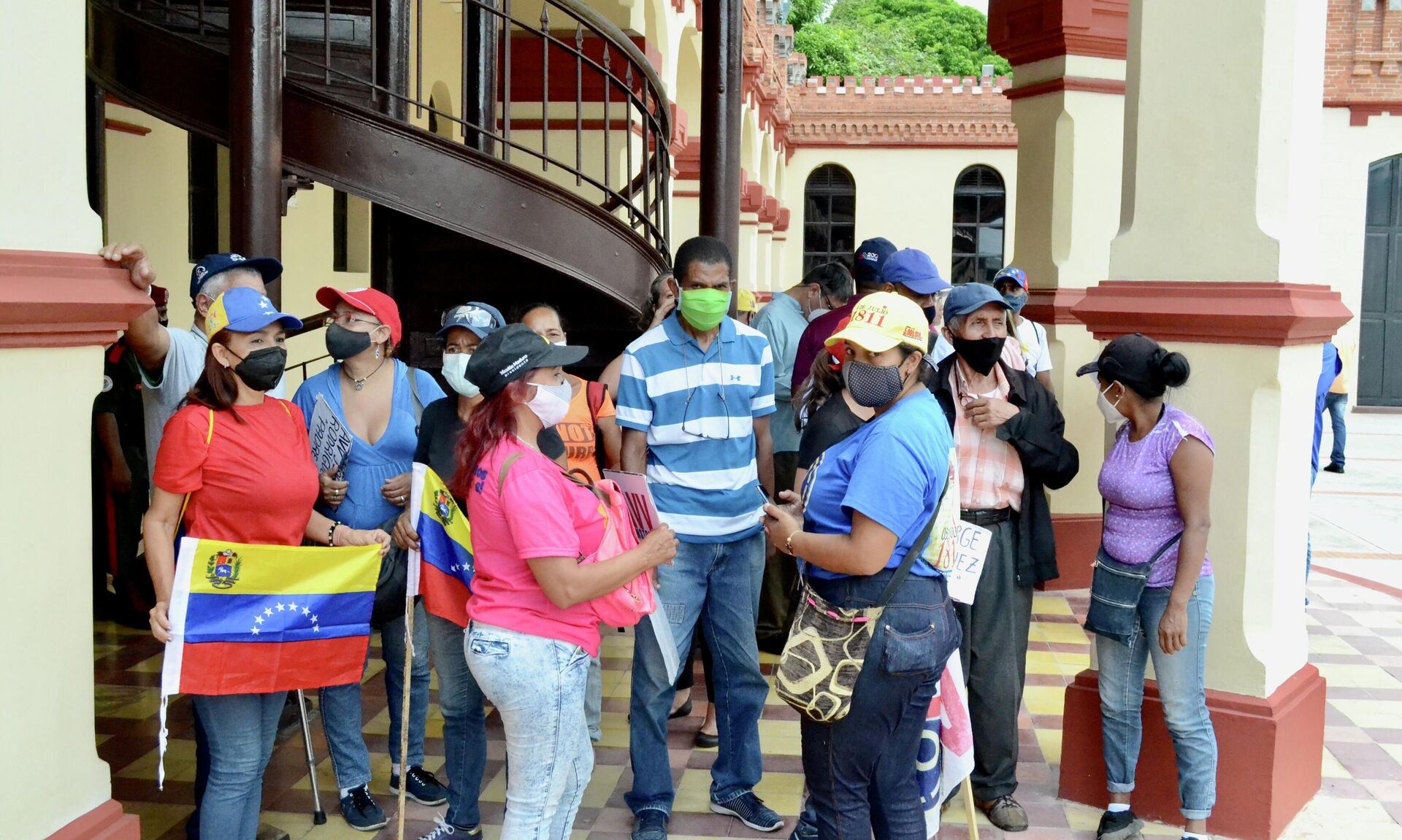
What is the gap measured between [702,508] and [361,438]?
1208mm

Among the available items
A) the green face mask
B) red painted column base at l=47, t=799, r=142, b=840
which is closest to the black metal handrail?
the green face mask

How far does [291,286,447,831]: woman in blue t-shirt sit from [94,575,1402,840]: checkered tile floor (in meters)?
0.24

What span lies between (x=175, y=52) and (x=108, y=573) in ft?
9.78

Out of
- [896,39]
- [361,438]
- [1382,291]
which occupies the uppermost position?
[896,39]

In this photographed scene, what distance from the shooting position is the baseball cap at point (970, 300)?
4.38 metres

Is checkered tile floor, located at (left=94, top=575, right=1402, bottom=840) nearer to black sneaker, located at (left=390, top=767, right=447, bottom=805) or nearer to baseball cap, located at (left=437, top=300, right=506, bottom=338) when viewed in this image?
black sneaker, located at (left=390, top=767, right=447, bottom=805)

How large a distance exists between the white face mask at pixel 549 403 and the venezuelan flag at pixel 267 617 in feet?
3.11

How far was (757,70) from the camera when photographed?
2195cm

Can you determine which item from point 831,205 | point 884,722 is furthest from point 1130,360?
point 831,205

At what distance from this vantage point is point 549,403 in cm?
324

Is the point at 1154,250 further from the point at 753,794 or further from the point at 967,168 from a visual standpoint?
the point at 967,168

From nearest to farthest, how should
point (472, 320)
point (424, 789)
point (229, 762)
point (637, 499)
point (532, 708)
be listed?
point (532, 708), point (229, 762), point (637, 499), point (472, 320), point (424, 789)

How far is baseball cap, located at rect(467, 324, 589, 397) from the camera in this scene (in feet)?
10.3

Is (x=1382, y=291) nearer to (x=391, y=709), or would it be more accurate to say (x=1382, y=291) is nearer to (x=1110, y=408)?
(x=1110, y=408)
